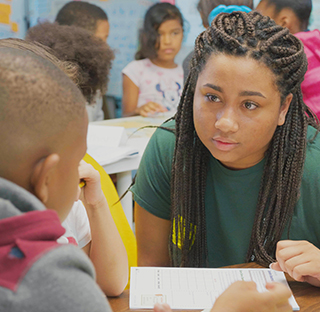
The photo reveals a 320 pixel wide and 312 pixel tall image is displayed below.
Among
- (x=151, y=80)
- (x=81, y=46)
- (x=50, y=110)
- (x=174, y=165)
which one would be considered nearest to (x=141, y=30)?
(x=151, y=80)

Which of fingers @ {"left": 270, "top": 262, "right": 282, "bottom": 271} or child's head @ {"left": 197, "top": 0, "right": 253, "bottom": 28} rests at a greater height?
child's head @ {"left": 197, "top": 0, "right": 253, "bottom": 28}

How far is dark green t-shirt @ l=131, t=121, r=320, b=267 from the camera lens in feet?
3.60

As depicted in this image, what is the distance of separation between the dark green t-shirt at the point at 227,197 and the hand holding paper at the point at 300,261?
0.20m

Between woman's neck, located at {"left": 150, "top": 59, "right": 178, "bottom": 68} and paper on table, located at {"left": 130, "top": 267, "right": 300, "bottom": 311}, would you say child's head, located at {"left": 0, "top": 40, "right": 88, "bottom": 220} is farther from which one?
woman's neck, located at {"left": 150, "top": 59, "right": 178, "bottom": 68}

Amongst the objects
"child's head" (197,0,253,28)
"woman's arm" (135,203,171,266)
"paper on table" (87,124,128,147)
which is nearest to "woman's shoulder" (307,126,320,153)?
"woman's arm" (135,203,171,266)

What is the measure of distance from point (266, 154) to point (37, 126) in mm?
777

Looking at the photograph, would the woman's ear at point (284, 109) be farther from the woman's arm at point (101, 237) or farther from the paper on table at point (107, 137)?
the paper on table at point (107, 137)

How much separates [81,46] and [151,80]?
5.38 feet

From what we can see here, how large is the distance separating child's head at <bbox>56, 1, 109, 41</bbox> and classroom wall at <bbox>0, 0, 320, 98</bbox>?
0.05 metres

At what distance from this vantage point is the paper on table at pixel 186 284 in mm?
807

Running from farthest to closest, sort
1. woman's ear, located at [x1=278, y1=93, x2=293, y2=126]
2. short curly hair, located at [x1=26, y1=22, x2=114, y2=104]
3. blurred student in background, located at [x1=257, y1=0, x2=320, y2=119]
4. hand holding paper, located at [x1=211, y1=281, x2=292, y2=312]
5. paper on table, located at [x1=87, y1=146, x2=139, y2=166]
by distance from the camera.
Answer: paper on table, located at [x1=87, y1=146, x2=139, y2=166] → short curly hair, located at [x1=26, y1=22, x2=114, y2=104] → blurred student in background, located at [x1=257, y1=0, x2=320, y2=119] → woman's ear, located at [x1=278, y1=93, x2=293, y2=126] → hand holding paper, located at [x1=211, y1=281, x2=292, y2=312]

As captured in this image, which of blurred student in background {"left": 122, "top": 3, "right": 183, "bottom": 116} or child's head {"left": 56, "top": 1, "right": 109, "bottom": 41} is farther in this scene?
blurred student in background {"left": 122, "top": 3, "right": 183, "bottom": 116}

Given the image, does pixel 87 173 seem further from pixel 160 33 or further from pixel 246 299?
pixel 160 33

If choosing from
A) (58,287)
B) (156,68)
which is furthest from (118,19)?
(58,287)
